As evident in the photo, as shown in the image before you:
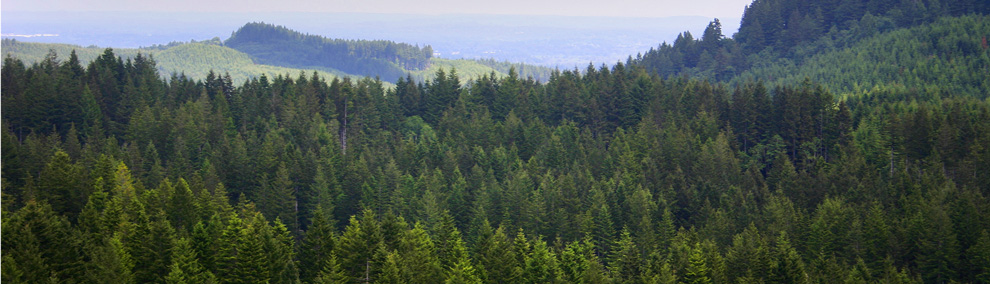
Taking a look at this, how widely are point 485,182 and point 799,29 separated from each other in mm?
108945

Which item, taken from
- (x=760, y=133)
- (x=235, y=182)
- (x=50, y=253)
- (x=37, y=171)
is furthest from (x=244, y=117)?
(x=760, y=133)

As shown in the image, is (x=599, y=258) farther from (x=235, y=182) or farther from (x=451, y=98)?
(x=451, y=98)

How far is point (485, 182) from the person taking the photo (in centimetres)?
10206

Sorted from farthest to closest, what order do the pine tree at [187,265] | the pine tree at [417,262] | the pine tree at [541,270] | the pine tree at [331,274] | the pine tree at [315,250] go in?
the pine tree at [541,270], the pine tree at [315,250], the pine tree at [417,262], the pine tree at [331,274], the pine tree at [187,265]

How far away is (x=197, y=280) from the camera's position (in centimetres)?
5784

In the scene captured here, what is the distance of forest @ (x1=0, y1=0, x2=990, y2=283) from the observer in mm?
64688

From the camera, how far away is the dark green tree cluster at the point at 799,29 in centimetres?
16962

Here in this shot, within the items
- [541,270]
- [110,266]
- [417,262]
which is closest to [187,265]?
[110,266]

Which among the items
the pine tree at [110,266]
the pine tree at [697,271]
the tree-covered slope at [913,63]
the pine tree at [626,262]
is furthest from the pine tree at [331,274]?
the tree-covered slope at [913,63]

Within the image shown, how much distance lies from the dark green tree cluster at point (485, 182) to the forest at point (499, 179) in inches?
11.9

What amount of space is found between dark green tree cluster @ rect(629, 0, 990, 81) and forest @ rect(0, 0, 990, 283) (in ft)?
52.9

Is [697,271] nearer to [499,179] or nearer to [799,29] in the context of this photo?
[499,179]

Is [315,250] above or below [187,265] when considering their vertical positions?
below

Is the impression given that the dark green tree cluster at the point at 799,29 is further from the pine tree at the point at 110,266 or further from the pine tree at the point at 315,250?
the pine tree at the point at 110,266
